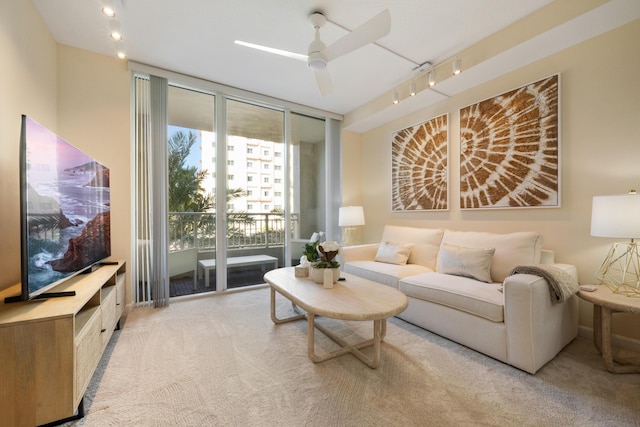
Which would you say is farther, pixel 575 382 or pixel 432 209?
pixel 432 209

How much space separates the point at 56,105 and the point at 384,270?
3677mm

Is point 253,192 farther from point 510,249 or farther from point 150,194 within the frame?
point 510,249

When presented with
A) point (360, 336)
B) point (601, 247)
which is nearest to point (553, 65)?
point (601, 247)

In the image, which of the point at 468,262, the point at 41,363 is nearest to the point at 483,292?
the point at 468,262

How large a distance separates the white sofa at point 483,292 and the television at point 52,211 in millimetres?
2538

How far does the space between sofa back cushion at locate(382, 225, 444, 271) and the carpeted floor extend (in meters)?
0.98

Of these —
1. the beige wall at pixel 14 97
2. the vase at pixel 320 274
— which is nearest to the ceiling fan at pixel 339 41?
the beige wall at pixel 14 97

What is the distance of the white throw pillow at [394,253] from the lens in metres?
3.09

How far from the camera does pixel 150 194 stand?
299cm

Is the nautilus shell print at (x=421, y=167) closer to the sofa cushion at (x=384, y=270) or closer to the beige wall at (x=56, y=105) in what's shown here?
the sofa cushion at (x=384, y=270)

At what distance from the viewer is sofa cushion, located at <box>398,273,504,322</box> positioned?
1.90m

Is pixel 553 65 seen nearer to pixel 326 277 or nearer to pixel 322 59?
pixel 322 59

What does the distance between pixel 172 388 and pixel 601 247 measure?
10.9 ft

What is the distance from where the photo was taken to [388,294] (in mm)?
1923
